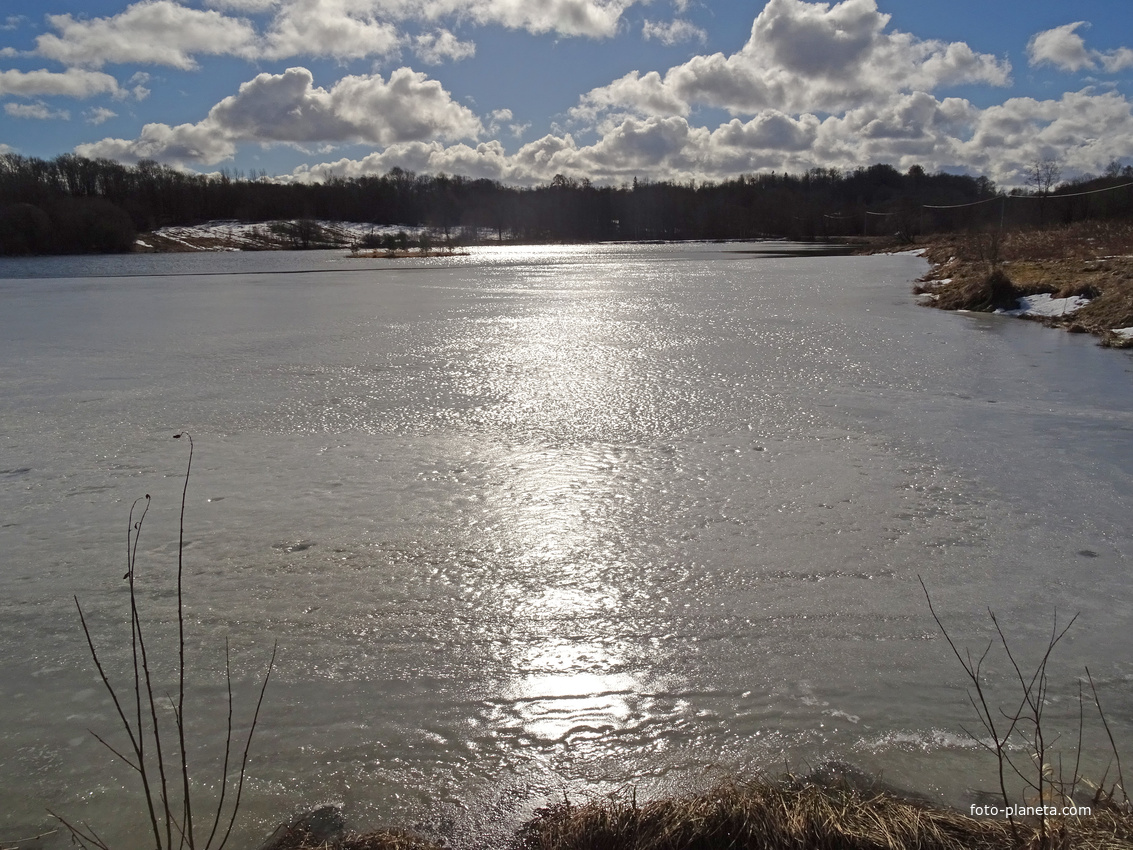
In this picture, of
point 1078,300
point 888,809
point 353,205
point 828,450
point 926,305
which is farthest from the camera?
point 353,205

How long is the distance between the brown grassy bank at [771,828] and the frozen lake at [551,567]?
0.41 feet

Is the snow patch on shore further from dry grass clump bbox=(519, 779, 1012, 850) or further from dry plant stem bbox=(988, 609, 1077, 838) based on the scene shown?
dry grass clump bbox=(519, 779, 1012, 850)

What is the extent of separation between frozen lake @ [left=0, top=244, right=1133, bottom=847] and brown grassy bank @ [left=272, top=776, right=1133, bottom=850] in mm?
→ 125

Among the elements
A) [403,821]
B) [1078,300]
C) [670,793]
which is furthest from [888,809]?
[1078,300]

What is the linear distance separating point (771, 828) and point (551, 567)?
1.73 m

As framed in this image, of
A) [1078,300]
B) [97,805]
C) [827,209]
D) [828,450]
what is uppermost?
[827,209]

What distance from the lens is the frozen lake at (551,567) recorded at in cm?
224

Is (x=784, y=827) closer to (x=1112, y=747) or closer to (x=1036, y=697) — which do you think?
(x=1112, y=747)

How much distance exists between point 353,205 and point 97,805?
348ft

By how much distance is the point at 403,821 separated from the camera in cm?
198

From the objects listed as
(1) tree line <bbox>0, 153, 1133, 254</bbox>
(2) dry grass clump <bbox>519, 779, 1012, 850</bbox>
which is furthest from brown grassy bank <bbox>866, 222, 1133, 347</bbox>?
(1) tree line <bbox>0, 153, 1133, 254</bbox>

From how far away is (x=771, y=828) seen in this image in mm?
1826

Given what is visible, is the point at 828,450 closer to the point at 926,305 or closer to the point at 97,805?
the point at 97,805

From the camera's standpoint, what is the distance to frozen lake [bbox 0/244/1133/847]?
7.34 ft
